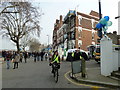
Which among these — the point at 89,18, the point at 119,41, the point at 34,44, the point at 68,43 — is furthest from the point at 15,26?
the point at 34,44

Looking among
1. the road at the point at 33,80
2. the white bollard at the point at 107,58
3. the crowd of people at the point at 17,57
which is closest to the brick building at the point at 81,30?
the crowd of people at the point at 17,57

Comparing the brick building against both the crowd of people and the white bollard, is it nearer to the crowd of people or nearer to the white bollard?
the crowd of people

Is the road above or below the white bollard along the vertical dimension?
below

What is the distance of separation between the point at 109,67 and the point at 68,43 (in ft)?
99.6

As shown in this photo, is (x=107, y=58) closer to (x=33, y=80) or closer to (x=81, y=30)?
(x=33, y=80)

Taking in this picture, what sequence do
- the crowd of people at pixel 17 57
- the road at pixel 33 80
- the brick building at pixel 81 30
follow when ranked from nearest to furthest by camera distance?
the road at pixel 33 80
the crowd of people at pixel 17 57
the brick building at pixel 81 30

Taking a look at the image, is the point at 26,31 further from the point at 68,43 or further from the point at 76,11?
the point at 76,11

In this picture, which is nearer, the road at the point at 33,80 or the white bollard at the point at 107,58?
the road at the point at 33,80

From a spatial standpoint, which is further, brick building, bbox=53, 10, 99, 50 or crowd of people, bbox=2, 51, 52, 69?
brick building, bbox=53, 10, 99, 50

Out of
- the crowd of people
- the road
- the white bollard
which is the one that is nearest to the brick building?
the crowd of people

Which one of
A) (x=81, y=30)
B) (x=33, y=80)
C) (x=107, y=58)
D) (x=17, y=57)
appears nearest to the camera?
(x=33, y=80)

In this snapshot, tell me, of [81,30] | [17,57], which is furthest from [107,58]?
[81,30]

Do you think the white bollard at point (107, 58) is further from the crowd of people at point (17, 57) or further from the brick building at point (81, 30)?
the brick building at point (81, 30)

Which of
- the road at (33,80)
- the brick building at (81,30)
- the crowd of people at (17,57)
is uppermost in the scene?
the brick building at (81,30)
